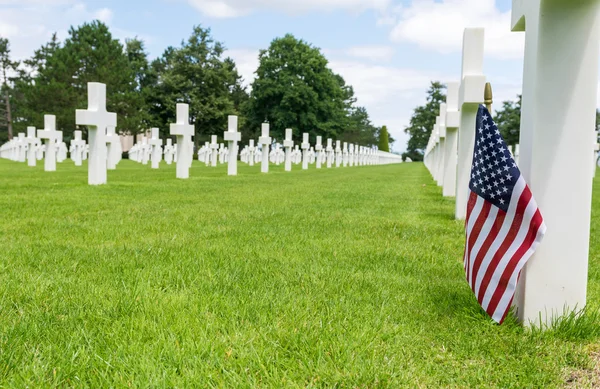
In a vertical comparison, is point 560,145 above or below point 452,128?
below

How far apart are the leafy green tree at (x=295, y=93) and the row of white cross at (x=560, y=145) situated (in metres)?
54.7

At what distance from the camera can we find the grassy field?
2.24m

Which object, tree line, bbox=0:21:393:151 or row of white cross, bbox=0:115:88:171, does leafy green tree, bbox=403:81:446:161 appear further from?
row of white cross, bbox=0:115:88:171

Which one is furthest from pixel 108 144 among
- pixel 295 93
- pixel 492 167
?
pixel 295 93

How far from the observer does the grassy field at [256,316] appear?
2.24m

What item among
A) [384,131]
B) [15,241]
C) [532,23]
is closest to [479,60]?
[532,23]

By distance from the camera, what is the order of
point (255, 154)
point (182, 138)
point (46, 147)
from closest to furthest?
point (182, 138)
point (46, 147)
point (255, 154)

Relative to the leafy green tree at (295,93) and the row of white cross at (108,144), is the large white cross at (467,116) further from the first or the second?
the leafy green tree at (295,93)

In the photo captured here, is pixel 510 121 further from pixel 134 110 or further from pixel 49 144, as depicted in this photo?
pixel 49 144

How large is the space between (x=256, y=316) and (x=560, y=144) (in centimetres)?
170

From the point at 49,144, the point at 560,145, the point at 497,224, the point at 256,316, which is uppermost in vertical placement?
the point at 49,144

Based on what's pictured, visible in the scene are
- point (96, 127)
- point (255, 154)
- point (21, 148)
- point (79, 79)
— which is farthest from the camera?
point (79, 79)

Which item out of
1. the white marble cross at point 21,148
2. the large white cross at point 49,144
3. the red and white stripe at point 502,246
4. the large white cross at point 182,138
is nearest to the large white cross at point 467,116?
the red and white stripe at point 502,246

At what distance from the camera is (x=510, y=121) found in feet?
184
